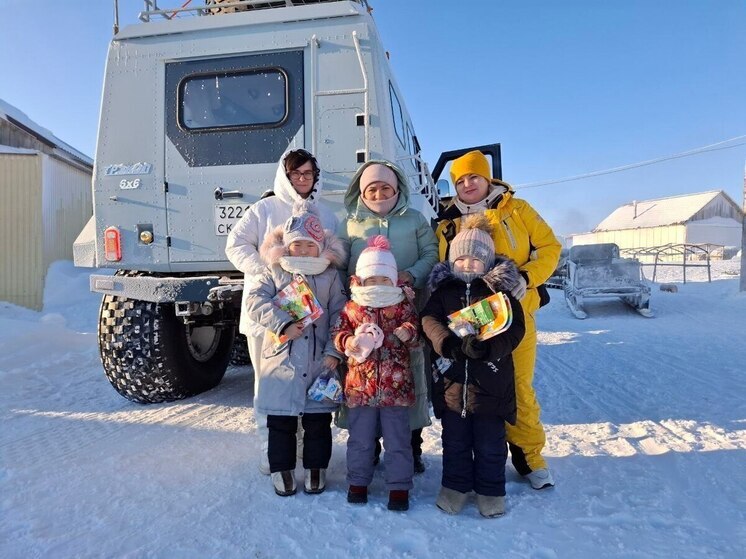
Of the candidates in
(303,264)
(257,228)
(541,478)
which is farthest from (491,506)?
(257,228)

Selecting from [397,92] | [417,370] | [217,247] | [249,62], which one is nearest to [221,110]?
[249,62]

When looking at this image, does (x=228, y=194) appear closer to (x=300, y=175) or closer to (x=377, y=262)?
(x=300, y=175)

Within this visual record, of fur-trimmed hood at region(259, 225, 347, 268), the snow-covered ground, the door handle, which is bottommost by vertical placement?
the snow-covered ground

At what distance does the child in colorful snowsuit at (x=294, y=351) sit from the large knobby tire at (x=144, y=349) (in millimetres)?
1650

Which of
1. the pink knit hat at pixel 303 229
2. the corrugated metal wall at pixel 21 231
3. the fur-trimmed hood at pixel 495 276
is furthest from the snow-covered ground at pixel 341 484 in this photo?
the corrugated metal wall at pixel 21 231

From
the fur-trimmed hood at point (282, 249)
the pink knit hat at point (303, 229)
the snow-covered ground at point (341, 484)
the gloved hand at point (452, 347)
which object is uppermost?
the pink knit hat at point (303, 229)

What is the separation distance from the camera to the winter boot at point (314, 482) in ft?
8.79

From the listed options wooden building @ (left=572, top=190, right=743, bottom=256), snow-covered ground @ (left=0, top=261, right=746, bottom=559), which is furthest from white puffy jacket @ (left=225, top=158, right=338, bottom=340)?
wooden building @ (left=572, top=190, right=743, bottom=256)

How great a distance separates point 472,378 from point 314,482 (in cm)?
102

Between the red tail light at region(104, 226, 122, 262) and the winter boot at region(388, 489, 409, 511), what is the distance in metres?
2.90

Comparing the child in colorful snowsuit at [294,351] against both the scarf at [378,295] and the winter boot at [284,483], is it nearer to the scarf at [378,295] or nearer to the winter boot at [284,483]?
the winter boot at [284,483]

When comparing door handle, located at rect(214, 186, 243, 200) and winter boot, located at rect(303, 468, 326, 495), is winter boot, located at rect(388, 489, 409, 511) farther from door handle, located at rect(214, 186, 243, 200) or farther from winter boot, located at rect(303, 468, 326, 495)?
door handle, located at rect(214, 186, 243, 200)

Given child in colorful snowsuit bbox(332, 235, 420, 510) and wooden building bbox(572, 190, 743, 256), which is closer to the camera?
child in colorful snowsuit bbox(332, 235, 420, 510)

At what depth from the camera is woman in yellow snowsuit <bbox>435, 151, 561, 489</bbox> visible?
280cm
